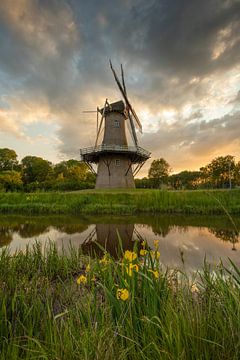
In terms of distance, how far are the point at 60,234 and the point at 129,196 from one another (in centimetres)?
954

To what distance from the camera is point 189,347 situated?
1.49m

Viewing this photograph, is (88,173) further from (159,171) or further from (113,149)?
(113,149)

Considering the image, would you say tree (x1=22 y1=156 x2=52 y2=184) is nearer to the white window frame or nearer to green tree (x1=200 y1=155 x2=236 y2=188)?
the white window frame

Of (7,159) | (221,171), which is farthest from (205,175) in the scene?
(7,159)

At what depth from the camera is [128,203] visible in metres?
17.9

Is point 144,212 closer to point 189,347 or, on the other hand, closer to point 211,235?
point 211,235

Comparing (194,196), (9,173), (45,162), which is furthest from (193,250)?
(45,162)

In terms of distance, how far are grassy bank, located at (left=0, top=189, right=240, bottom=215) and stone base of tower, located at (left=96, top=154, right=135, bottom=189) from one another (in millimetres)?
4388

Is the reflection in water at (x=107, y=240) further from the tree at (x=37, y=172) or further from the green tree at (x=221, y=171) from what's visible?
the green tree at (x=221, y=171)

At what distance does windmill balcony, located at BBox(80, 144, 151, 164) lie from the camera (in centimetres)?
2263

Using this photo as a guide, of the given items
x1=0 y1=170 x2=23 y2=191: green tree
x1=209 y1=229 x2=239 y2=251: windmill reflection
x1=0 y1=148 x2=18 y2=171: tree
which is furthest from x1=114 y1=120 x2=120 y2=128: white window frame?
x1=0 y1=148 x2=18 y2=171: tree

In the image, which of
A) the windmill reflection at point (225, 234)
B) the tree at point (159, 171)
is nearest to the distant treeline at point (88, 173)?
the tree at point (159, 171)

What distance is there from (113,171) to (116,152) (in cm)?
208

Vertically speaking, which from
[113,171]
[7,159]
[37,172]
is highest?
[7,159]
